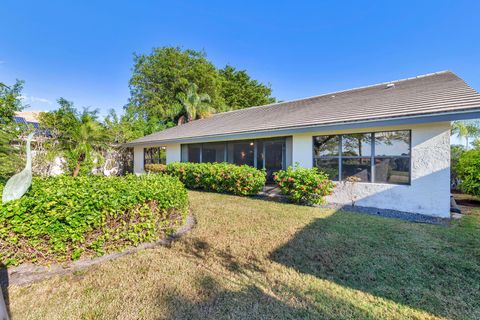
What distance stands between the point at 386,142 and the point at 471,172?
11.5 ft

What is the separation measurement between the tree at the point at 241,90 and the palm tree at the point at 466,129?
2310 centimetres

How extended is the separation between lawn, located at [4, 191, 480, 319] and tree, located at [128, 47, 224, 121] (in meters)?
26.0

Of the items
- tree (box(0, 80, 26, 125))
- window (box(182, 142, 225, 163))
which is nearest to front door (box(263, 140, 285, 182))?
window (box(182, 142, 225, 163))

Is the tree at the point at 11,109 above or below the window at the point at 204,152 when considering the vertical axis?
above

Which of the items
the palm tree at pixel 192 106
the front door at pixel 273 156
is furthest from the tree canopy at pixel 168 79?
the front door at pixel 273 156

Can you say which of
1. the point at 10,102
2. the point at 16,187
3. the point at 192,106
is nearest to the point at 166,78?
the point at 192,106

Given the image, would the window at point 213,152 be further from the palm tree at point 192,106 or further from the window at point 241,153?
the palm tree at point 192,106

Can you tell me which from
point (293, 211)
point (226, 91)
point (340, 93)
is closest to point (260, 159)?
point (293, 211)

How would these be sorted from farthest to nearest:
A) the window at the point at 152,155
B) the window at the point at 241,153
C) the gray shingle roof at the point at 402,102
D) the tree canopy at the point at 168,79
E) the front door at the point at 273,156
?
1. the tree canopy at the point at 168,79
2. the window at the point at 152,155
3. the window at the point at 241,153
4. the front door at the point at 273,156
5. the gray shingle roof at the point at 402,102

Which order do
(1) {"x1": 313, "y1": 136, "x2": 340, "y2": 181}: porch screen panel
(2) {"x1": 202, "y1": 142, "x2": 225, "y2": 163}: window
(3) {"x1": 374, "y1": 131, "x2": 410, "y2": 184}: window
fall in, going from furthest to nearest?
1. (2) {"x1": 202, "y1": 142, "x2": 225, "y2": 163}: window
2. (1) {"x1": 313, "y1": 136, "x2": 340, "y2": 181}: porch screen panel
3. (3) {"x1": 374, "y1": 131, "x2": 410, "y2": 184}: window

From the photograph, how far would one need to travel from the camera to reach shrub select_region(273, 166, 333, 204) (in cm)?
736

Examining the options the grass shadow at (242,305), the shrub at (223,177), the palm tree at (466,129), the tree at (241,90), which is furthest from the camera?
the tree at (241,90)

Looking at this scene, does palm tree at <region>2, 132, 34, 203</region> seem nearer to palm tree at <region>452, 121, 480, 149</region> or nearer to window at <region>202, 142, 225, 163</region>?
window at <region>202, 142, 225, 163</region>

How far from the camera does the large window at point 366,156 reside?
6984 mm
